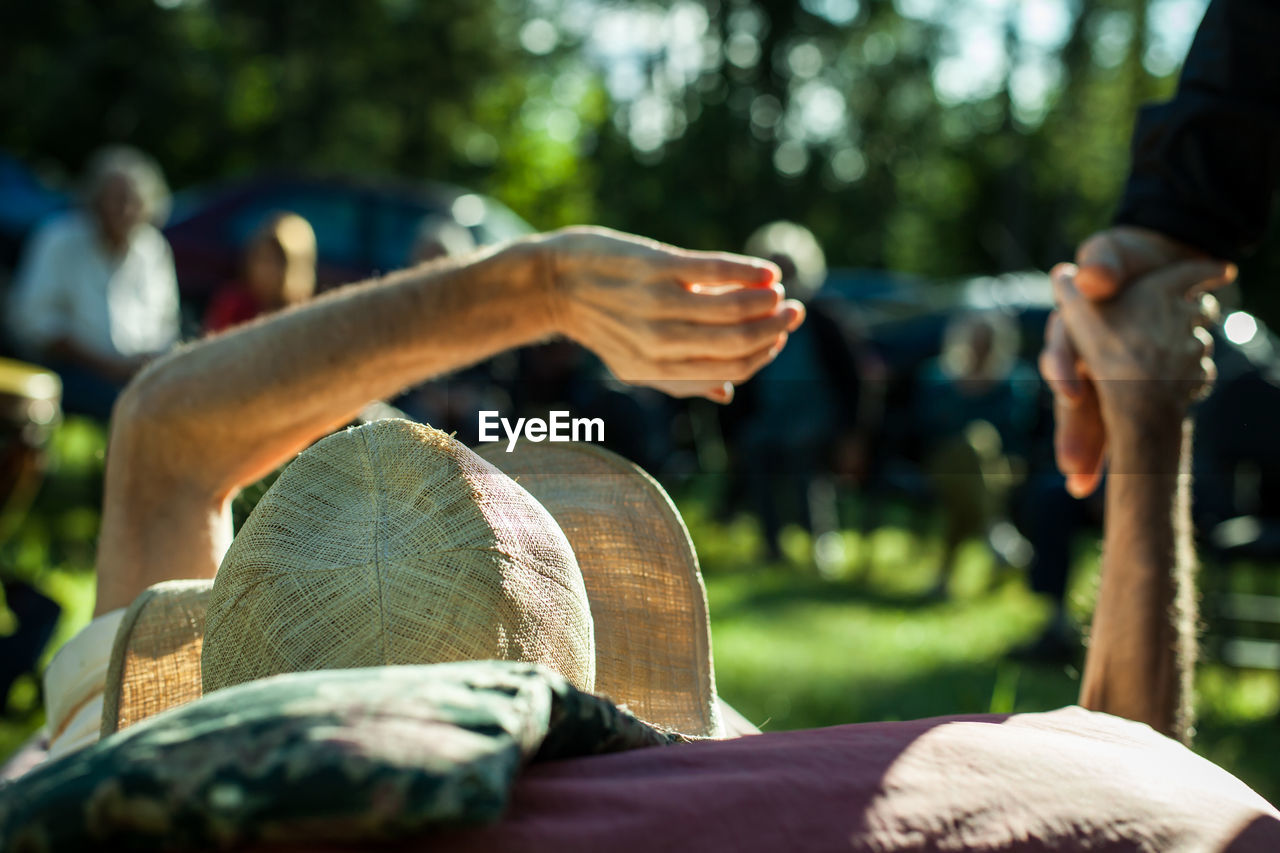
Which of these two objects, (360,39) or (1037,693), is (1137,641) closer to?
(1037,693)

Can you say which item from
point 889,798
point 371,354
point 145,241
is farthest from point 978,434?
point 889,798

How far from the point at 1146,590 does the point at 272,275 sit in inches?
166

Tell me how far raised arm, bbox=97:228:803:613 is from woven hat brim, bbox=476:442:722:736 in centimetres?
17

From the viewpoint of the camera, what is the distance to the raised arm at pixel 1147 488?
1.37 metres

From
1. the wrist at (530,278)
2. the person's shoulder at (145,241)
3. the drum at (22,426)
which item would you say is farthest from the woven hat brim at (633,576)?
the person's shoulder at (145,241)

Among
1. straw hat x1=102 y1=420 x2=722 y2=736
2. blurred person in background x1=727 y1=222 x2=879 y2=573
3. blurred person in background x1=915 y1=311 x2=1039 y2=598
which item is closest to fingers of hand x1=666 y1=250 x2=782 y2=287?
→ straw hat x1=102 y1=420 x2=722 y2=736

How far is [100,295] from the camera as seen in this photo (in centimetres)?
517

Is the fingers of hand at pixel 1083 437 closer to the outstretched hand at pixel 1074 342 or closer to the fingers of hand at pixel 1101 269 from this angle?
the outstretched hand at pixel 1074 342

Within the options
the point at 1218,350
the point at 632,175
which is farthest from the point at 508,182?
the point at 1218,350

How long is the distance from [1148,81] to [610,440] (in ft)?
75.2

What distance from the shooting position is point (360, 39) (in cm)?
1731

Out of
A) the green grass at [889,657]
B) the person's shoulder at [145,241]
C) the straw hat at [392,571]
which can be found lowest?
the green grass at [889,657]

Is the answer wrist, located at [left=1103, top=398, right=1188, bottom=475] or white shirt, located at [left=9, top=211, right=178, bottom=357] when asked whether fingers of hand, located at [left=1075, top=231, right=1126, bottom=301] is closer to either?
wrist, located at [left=1103, top=398, right=1188, bottom=475]

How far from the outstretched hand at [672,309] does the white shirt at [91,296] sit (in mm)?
4208
